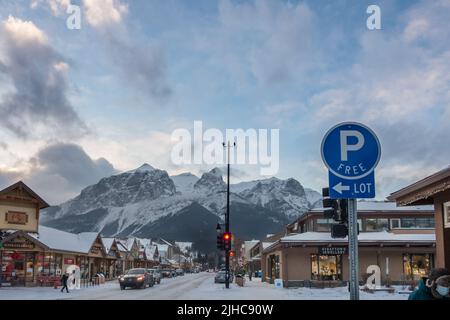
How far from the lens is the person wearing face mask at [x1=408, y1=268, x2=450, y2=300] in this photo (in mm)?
4324

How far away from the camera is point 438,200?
12414mm

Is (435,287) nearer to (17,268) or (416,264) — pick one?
(416,264)

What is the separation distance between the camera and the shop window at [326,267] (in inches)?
1752

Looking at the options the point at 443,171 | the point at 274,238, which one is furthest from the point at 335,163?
the point at 274,238

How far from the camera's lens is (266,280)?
2391 inches

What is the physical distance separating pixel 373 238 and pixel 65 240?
28.8 m

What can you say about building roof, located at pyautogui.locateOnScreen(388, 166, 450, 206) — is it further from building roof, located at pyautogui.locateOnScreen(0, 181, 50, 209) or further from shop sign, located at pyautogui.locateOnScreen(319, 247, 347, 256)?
shop sign, located at pyautogui.locateOnScreen(319, 247, 347, 256)

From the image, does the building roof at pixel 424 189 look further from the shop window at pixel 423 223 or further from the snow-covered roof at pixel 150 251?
the snow-covered roof at pixel 150 251

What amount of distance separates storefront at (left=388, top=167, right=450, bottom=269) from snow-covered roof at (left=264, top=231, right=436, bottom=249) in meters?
30.2

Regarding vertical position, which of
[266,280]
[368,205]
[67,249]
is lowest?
[266,280]

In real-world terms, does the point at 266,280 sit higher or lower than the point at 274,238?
lower

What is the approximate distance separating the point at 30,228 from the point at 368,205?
30.1 metres
